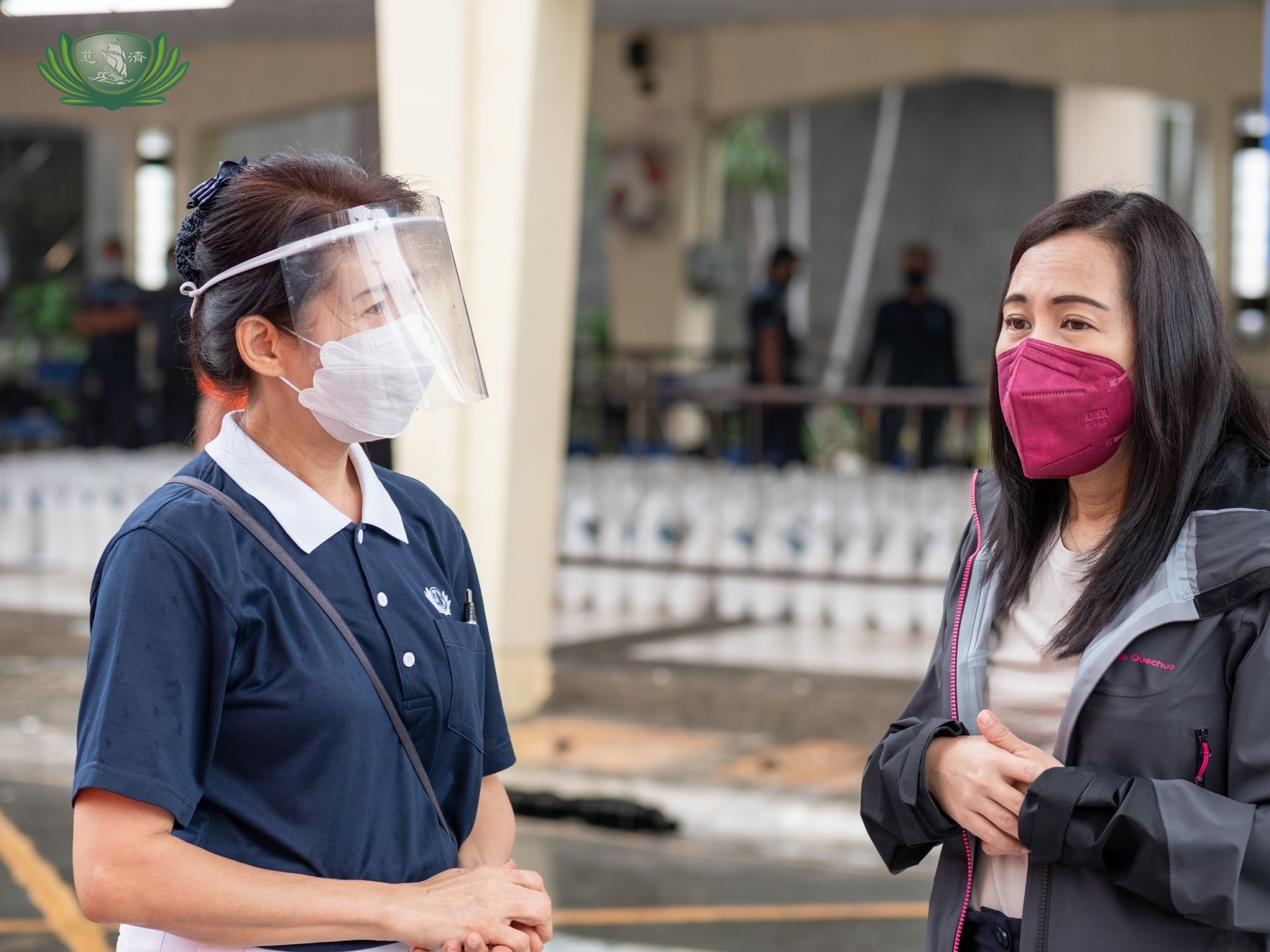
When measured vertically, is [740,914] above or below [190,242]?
below

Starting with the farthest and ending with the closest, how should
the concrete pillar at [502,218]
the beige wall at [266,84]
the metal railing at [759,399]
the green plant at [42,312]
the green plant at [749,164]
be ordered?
the green plant at [749,164]
the green plant at [42,312]
the beige wall at [266,84]
the metal railing at [759,399]
the concrete pillar at [502,218]

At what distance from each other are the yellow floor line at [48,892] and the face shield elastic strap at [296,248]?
3.21m

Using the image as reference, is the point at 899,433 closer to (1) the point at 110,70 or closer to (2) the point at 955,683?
(2) the point at 955,683

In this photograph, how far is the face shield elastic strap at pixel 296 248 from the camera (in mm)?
1744

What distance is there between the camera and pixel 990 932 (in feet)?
6.39

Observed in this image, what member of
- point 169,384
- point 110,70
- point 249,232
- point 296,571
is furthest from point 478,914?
point 169,384

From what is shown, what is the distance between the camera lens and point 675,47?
13.6 metres

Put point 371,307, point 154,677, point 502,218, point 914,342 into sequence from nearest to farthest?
point 154,677 → point 371,307 → point 502,218 → point 914,342

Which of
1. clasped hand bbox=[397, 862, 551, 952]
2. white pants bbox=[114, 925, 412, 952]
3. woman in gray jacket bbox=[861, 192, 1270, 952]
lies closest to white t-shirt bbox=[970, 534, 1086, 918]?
woman in gray jacket bbox=[861, 192, 1270, 952]

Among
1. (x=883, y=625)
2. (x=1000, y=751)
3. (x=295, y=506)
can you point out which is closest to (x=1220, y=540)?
(x=1000, y=751)

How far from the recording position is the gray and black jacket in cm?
171

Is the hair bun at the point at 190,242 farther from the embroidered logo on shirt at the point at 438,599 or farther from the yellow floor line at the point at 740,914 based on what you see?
the yellow floor line at the point at 740,914

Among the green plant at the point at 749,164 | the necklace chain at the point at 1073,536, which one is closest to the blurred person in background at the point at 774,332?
the green plant at the point at 749,164

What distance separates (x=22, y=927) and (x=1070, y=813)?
13.0 ft
